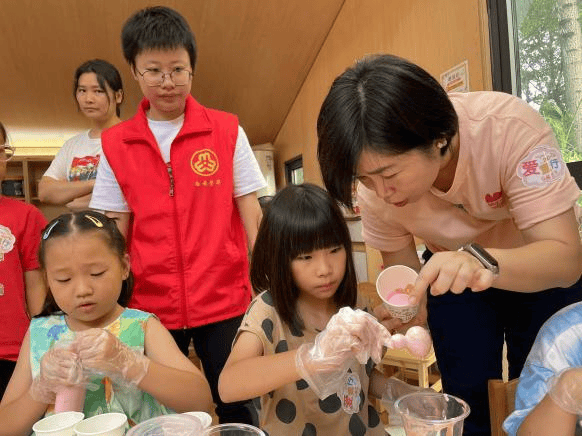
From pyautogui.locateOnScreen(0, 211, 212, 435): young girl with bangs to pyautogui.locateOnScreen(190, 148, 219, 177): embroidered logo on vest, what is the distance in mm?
393

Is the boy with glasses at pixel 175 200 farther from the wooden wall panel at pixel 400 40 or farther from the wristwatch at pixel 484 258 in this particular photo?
the wooden wall panel at pixel 400 40

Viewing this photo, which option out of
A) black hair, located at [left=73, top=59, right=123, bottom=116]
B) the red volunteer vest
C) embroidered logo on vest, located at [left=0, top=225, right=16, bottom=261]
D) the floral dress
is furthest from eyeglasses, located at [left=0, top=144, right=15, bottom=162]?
the floral dress

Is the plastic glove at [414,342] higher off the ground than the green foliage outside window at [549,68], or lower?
lower

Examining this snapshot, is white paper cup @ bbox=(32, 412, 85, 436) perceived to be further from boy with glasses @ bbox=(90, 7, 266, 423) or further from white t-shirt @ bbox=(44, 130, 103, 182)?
white t-shirt @ bbox=(44, 130, 103, 182)

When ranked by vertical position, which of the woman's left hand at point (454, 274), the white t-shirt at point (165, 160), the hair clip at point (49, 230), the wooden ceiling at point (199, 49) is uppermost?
the wooden ceiling at point (199, 49)

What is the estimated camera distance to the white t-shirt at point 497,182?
109 centimetres

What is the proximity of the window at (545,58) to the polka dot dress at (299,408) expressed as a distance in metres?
1.56

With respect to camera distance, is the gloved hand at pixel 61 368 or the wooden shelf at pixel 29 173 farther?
the wooden shelf at pixel 29 173

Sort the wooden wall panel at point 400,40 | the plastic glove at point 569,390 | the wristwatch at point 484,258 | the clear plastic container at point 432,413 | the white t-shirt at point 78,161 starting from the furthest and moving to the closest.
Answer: the wooden wall panel at point 400,40 < the white t-shirt at point 78,161 < the wristwatch at point 484,258 < the plastic glove at point 569,390 < the clear plastic container at point 432,413

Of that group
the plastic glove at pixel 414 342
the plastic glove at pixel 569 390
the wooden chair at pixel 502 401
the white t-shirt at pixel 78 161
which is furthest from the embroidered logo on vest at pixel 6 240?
the plastic glove at pixel 569 390

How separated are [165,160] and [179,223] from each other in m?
0.22

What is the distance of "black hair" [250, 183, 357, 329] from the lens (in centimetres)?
125

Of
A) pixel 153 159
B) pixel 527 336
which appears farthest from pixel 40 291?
pixel 527 336

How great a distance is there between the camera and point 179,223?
1.64 metres
